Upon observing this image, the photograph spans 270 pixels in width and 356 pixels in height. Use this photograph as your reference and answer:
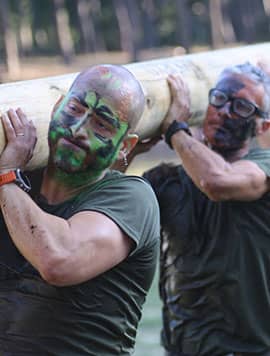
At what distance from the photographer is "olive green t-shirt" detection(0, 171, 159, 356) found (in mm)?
3465

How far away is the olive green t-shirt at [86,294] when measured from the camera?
136 inches

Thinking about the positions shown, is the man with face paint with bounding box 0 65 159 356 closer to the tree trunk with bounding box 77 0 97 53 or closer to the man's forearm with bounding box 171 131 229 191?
the man's forearm with bounding box 171 131 229 191

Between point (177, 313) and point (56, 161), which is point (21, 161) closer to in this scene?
point (56, 161)

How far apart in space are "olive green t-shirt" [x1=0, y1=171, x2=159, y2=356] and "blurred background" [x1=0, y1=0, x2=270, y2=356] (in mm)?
29887

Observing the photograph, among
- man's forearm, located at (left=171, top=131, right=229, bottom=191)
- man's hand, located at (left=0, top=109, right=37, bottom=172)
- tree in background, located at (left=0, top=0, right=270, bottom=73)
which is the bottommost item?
tree in background, located at (left=0, top=0, right=270, bottom=73)

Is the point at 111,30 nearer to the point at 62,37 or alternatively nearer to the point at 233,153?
the point at 62,37

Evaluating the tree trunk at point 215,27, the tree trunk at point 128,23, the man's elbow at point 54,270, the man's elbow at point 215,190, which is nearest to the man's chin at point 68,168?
the man's elbow at point 54,270

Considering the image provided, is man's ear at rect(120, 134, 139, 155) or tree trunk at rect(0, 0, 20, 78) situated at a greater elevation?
man's ear at rect(120, 134, 139, 155)

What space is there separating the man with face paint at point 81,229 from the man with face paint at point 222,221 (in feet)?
4.03

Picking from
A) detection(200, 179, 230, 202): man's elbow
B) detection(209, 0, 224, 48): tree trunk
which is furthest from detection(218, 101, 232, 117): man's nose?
detection(209, 0, 224, 48): tree trunk

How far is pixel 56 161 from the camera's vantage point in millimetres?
3498

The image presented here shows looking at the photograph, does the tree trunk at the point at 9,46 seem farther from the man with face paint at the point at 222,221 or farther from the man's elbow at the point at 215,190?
the man's elbow at the point at 215,190

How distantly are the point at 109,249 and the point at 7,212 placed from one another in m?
0.32

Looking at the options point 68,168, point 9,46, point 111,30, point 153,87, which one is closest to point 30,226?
point 68,168
